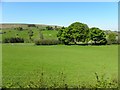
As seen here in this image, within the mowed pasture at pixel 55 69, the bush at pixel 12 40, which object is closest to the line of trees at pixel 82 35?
the bush at pixel 12 40

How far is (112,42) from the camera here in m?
57.1

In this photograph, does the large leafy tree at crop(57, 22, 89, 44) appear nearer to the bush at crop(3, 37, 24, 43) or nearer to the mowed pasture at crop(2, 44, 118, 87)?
the bush at crop(3, 37, 24, 43)

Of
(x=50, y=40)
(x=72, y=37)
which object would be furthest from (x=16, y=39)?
(x=72, y=37)

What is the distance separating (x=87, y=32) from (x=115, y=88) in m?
61.4

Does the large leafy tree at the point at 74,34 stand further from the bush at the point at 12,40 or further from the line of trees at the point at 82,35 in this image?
the bush at the point at 12,40

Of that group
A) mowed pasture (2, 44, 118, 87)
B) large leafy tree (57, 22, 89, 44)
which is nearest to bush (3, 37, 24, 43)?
large leafy tree (57, 22, 89, 44)

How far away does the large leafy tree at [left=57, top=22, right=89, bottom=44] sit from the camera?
61.5m

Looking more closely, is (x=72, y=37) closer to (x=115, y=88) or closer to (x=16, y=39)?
(x=16, y=39)

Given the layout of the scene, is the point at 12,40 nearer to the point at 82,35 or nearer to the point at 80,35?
the point at 80,35

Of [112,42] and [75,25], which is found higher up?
[75,25]

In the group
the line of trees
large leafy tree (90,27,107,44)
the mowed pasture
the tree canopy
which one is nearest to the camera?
the mowed pasture

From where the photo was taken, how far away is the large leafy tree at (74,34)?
61.5 metres

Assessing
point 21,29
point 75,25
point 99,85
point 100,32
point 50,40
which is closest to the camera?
point 99,85

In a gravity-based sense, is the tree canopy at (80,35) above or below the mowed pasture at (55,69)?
above
